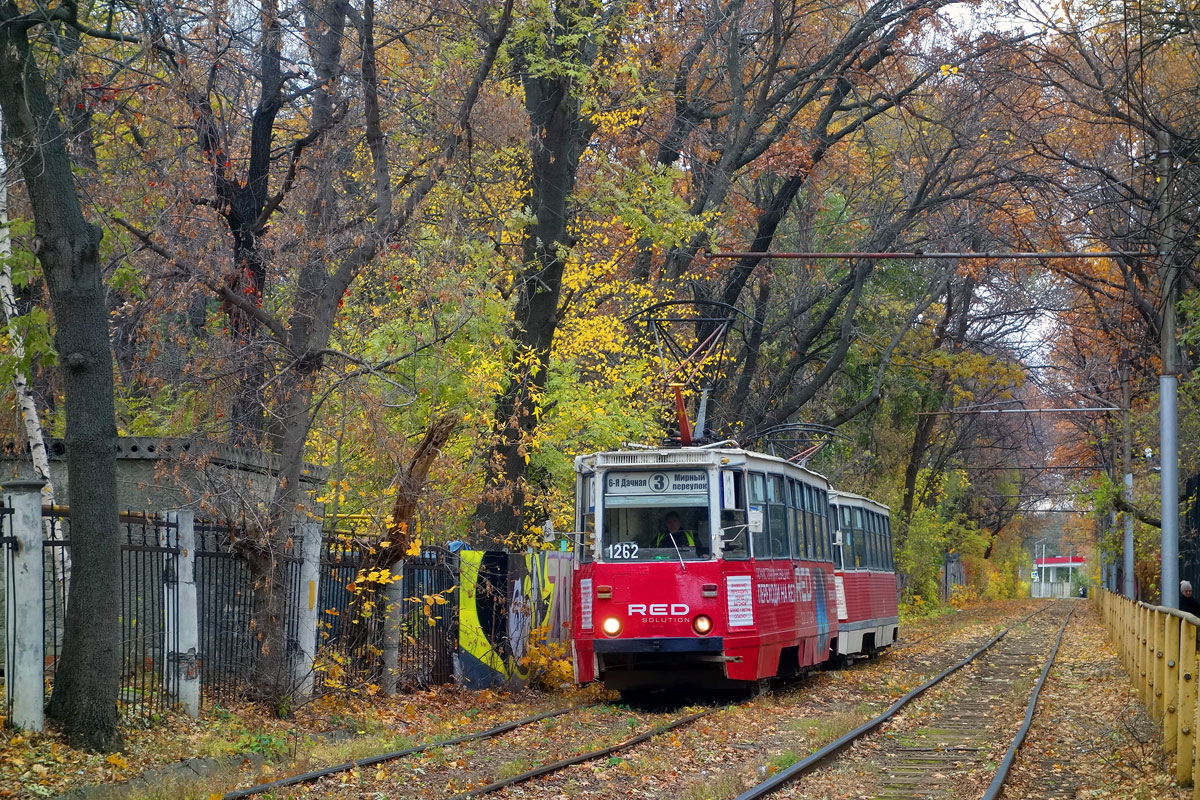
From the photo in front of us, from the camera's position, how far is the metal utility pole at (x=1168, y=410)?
60.6ft

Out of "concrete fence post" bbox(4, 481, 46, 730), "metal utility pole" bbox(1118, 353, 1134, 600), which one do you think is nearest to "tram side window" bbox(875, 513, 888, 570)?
"metal utility pole" bbox(1118, 353, 1134, 600)

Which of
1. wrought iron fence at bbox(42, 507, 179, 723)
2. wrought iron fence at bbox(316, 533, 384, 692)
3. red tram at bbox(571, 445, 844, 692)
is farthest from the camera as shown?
red tram at bbox(571, 445, 844, 692)

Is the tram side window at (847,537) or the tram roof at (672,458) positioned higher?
the tram roof at (672,458)

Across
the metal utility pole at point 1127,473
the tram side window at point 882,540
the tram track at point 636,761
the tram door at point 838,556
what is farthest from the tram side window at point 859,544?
the metal utility pole at point 1127,473

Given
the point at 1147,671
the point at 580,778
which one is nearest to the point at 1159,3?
the point at 1147,671

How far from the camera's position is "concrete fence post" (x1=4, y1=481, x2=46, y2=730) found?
1033 centimetres

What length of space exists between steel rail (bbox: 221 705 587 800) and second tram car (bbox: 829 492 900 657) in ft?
29.8

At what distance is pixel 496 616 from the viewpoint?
1816 centimetres

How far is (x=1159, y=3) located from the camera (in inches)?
605

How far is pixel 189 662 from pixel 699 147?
1828 centimetres

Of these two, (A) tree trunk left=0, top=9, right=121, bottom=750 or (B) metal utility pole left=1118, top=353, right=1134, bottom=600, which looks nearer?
(A) tree trunk left=0, top=9, right=121, bottom=750

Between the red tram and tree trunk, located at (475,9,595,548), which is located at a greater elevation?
tree trunk, located at (475,9,595,548)

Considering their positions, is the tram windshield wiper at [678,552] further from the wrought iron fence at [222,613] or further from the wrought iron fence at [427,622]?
the wrought iron fence at [222,613]

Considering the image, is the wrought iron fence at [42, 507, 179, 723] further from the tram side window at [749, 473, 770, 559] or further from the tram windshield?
the tram side window at [749, 473, 770, 559]
